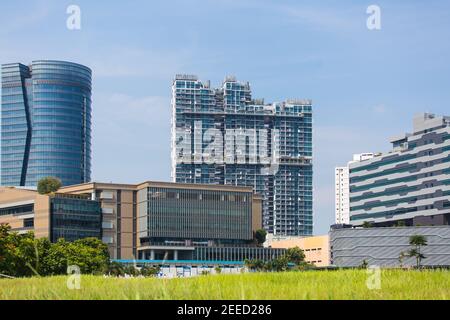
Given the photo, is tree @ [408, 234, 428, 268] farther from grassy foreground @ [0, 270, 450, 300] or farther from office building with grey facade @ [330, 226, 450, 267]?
grassy foreground @ [0, 270, 450, 300]

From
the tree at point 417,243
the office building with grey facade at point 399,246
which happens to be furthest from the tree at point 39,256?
the office building with grey facade at point 399,246

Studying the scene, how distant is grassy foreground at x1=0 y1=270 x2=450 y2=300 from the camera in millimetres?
18172

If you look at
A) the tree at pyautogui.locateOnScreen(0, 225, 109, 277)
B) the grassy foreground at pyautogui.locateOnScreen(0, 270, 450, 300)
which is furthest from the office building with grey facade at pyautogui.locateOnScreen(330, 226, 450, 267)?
the grassy foreground at pyautogui.locateOnScreen(0, 270, 450, 300)

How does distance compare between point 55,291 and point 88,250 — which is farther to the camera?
point 88,250

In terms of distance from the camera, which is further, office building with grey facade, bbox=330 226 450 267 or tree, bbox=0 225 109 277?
office building with grey facade, bbox=330 226 450 267

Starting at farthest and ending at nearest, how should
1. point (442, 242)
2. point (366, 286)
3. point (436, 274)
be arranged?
point (442, 242) → point (436, 274) → point (366, 286)

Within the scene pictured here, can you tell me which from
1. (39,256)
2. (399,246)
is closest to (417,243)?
(399,246)

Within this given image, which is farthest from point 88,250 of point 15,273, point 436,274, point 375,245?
point 436,274

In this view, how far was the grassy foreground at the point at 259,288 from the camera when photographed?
1817cm

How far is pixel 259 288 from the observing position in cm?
2006
